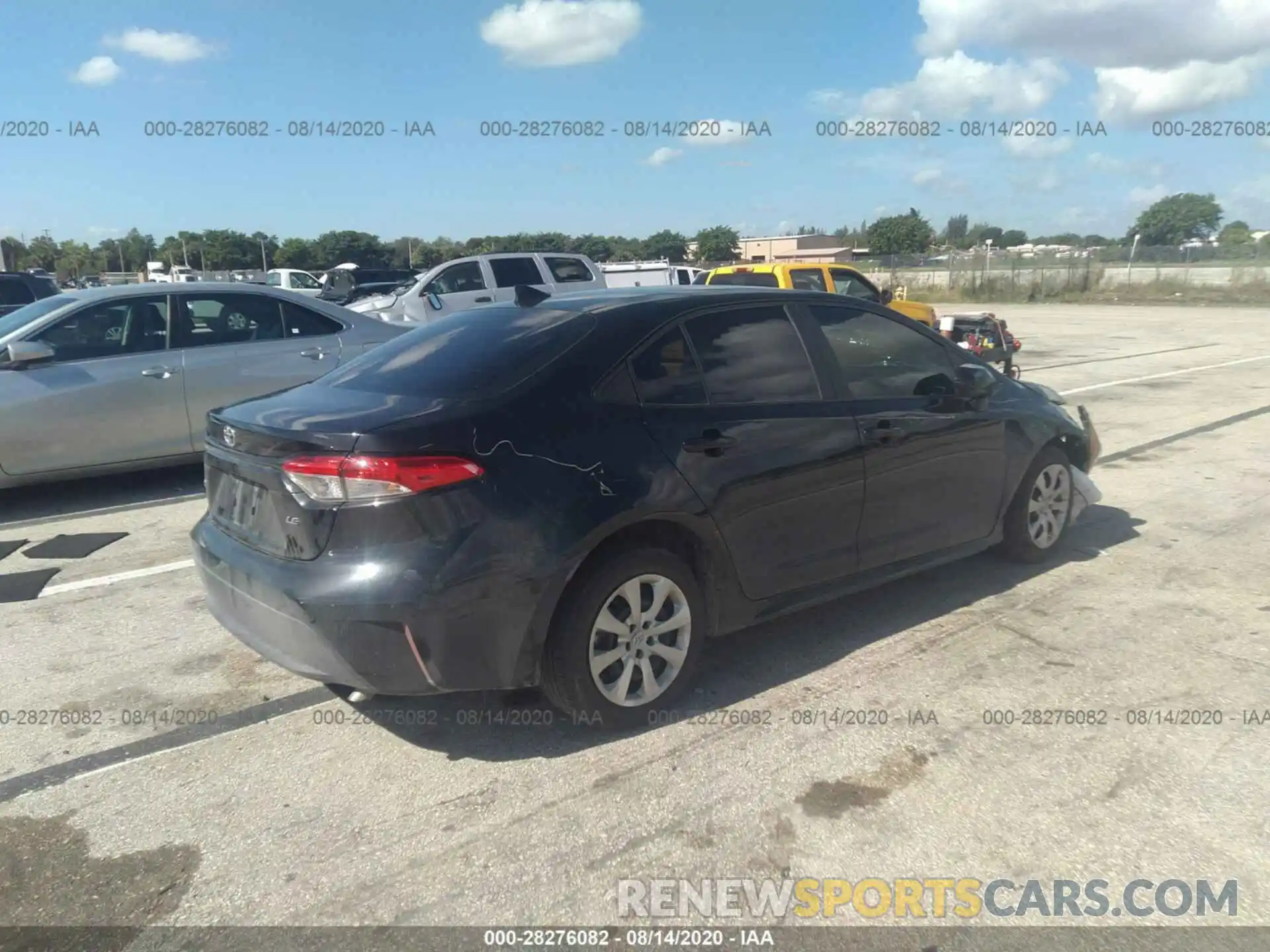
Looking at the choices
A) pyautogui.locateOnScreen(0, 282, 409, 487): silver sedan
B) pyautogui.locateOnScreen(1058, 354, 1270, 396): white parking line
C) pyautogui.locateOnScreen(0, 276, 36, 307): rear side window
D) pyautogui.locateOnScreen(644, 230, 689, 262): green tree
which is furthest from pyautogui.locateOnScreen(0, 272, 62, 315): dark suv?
pyautogui.locateOnScreen(644, 230, 689, 262): green tree

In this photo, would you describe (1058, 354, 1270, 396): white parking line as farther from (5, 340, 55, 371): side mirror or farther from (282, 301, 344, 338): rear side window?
(5, 340, 55, 371): side mirror

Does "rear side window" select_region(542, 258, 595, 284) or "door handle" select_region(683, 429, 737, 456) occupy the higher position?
"rear side window" select_region(542, 258, 595, 284)

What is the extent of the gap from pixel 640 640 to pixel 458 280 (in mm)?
14171

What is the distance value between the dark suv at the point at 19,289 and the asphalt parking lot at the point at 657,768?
10563 millimetres

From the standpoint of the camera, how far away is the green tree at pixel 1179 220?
67750 millimetres

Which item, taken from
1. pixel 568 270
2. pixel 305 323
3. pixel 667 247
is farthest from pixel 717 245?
pixel 305 323

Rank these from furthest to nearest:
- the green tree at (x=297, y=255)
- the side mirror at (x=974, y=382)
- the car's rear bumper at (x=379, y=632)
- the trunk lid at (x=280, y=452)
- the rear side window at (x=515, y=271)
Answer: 1. the green tree at (x=297, y=255)
2. the rear side window at (x=515, y=271)
3. the side mirror at (x=974, y=382)
4. the trunk lid at (x=280, y=452)
5. the car's rear bumper at (x=379, y=632)

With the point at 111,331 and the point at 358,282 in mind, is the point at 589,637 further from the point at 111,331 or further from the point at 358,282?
the point at 358,282

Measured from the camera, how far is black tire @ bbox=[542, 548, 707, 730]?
11.3 feet

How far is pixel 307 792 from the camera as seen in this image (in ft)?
10.9

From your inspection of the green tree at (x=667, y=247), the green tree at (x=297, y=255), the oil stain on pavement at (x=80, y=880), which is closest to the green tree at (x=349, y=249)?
the green tree at (x=297, y=255)

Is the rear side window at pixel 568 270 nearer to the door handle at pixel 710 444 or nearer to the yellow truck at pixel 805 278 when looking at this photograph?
the yellow truck at pixel 805 278

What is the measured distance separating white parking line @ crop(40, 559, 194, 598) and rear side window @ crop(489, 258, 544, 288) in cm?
1196

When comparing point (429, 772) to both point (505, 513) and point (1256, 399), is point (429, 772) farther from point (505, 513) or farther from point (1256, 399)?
point (1256, 399)
